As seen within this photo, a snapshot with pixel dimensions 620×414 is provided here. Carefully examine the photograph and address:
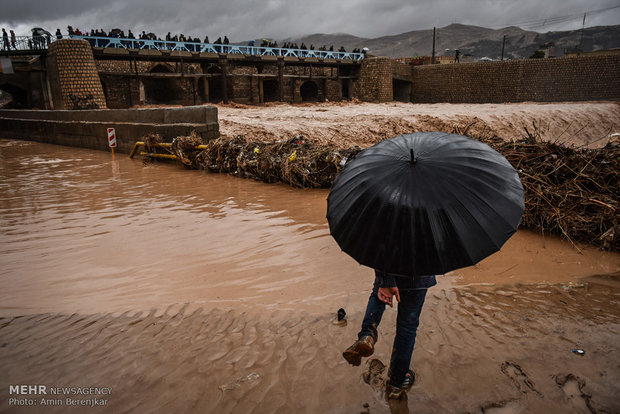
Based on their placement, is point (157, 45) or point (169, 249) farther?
point (157, 45)

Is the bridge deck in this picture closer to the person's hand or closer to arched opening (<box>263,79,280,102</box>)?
arched opening (<box>263,79,280,102</box>)

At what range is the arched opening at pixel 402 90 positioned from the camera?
33.9 m

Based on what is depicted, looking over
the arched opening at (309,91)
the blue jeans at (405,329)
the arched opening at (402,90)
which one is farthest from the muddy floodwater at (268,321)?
the arched opening at (309,91)

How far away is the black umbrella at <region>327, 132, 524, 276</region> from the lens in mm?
1747

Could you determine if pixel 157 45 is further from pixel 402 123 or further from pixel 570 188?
pixel 570 188

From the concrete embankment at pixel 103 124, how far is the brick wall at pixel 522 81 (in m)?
26.5

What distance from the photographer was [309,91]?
3700 centimetres

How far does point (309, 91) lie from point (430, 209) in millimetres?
37254

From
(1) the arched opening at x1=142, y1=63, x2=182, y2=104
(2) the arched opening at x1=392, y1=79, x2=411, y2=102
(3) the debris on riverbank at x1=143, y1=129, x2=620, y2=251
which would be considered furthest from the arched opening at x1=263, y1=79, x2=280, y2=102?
(3) the debris on riverbank at x1=143, y1=129, x2=620, y2=251

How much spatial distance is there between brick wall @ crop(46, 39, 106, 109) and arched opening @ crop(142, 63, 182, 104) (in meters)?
8.18

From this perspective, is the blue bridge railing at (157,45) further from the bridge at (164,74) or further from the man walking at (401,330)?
the man walking at (401,330)

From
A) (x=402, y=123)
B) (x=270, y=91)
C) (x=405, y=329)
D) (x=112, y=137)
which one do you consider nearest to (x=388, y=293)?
(x=405, y=329)

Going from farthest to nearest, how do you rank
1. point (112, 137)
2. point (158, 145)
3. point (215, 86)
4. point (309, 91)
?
point (309, 91) → point (215, 86) → point (112, 137) → point (158, 145)

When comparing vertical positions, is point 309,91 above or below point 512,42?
below
